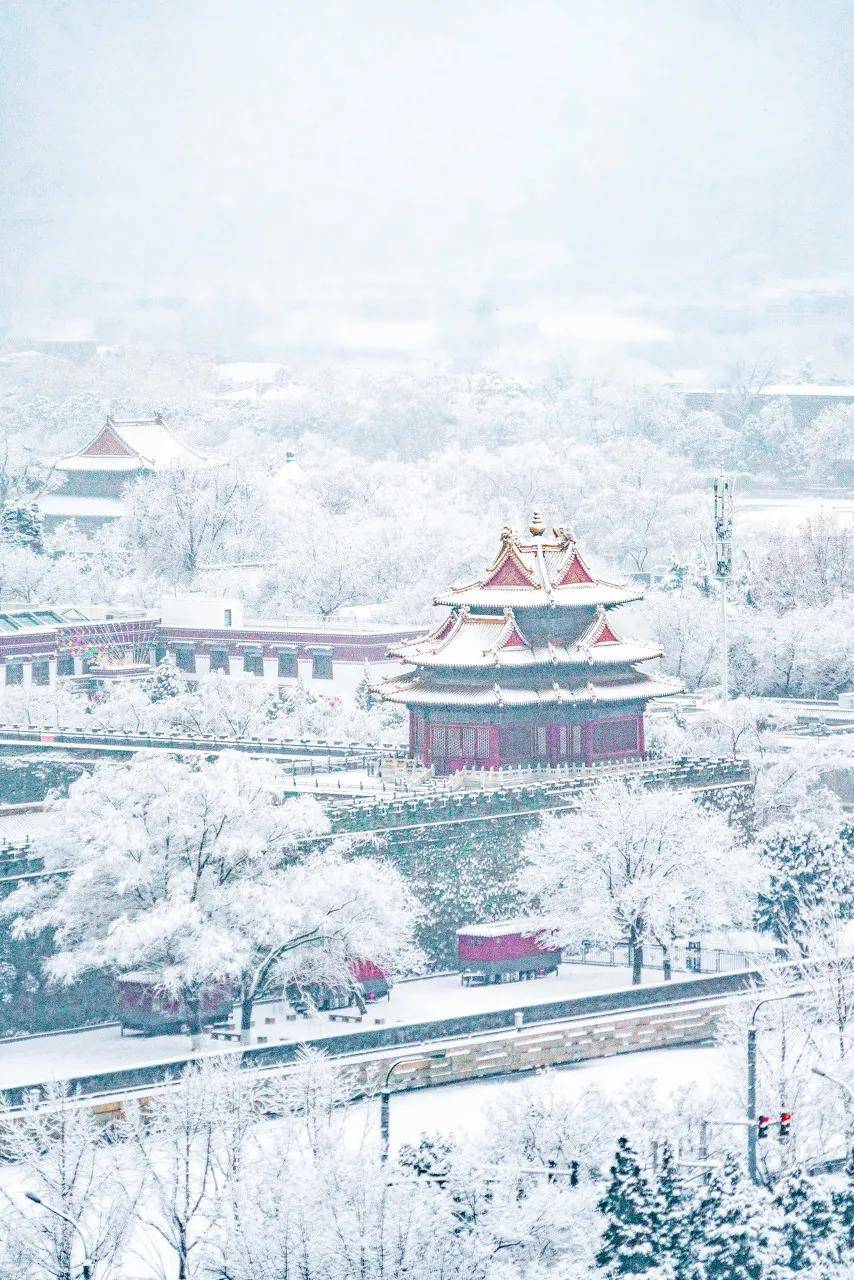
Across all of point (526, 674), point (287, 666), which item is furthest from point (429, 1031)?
point (287, 666)

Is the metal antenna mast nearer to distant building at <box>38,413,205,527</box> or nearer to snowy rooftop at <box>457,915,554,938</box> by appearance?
snowy rooftop at <box>457,915,554,938</box>

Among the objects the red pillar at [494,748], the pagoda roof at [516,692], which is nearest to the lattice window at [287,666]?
the pagoda roof at [516,692]

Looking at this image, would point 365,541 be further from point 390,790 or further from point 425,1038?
point 425,1038

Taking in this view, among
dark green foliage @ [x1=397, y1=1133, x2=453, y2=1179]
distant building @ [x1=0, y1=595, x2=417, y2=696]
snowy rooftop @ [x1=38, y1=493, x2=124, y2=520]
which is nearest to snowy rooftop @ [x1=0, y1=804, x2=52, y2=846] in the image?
dark green foliage @ [x1=397, y1=1133, x2=453, y2=1179]

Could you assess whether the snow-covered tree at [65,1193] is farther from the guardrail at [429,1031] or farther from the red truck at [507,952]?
the red truck at [507,952]

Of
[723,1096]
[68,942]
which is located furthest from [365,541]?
[723,1096]

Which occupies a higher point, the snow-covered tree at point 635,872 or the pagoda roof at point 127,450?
the pagoda roof at point 127,450

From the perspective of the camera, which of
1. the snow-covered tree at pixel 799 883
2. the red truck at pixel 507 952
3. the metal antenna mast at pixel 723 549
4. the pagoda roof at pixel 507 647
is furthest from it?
the metal antenna mast at pixel 723 549
